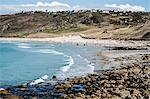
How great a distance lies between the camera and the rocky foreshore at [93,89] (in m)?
23.3

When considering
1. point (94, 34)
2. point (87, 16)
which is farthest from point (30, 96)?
point (87, 16)

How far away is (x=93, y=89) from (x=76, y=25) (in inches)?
4191

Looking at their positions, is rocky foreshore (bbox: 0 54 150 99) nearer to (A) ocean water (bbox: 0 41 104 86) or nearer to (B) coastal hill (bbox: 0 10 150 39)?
(A) ocean water (bbox: 0 41 104 86)

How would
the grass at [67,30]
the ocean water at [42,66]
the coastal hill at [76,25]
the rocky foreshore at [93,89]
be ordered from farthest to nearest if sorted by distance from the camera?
the grass at [67,30] < the coastal hill at [76,25] < the ocean water at [42,66] < the rocky foreshore at [93,89]

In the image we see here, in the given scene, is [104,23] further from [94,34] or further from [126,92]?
[126,92]

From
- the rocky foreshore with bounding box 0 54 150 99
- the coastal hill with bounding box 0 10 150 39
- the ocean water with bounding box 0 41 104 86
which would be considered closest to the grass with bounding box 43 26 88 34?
the coastal hill with bounding box 0 10 150 39

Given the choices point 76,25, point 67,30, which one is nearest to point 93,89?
point 67,30

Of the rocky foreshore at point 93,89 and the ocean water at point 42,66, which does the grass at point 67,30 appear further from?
the rocky foreshore at point 93,89

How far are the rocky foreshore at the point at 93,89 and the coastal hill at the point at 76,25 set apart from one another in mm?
68835

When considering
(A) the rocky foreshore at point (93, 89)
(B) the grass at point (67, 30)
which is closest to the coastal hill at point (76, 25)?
(B) the grass at point (67, 30)

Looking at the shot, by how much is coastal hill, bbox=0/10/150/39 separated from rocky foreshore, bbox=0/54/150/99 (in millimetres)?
68835

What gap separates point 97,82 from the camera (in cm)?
2953

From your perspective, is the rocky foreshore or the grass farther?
the grass

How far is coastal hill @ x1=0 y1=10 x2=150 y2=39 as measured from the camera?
10938cm
